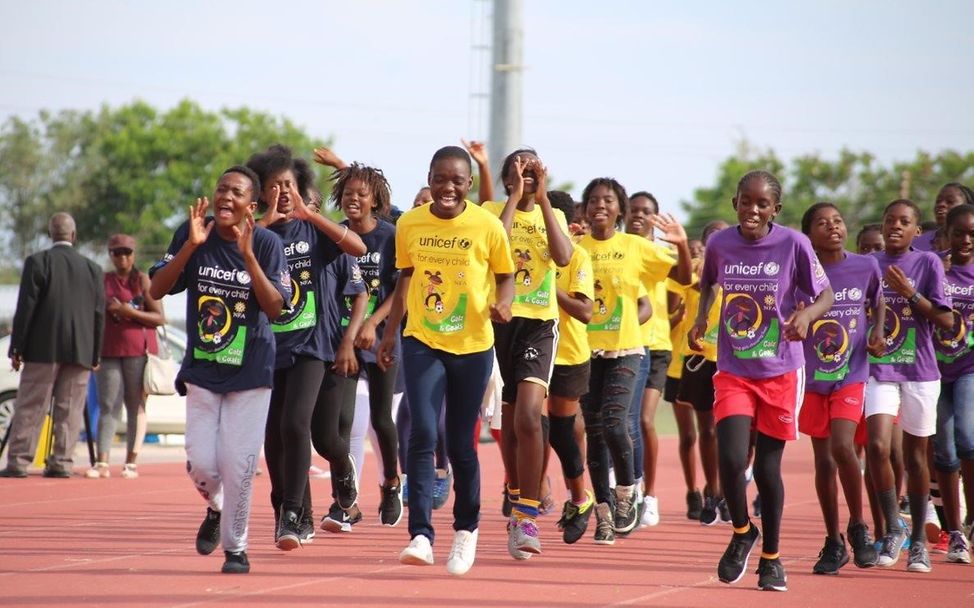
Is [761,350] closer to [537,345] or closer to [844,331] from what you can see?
[844,331]

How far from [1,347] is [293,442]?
1035cm

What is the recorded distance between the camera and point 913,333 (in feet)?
30.5

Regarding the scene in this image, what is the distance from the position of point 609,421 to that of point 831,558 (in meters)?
2.19

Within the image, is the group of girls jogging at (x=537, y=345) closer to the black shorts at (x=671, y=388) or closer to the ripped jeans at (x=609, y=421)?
the ripped jeans at (x=609, y=421)

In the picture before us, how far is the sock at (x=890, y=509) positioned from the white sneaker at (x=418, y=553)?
9.86ft

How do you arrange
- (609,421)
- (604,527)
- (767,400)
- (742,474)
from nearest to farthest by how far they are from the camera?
(742,474), (767,400), (604,527), (609,421)

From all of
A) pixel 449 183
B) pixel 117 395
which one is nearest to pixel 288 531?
pixel 449 183

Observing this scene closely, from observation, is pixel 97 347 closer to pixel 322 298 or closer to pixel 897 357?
pixel 322 298

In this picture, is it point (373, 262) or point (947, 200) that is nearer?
point (373, 262)

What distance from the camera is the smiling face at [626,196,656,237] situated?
11648mm

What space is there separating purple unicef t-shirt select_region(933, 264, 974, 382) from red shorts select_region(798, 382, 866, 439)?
102cm

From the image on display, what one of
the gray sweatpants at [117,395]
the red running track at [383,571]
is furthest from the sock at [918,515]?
the gray sweatpants at [117,395]

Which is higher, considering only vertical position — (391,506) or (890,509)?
(890,509)

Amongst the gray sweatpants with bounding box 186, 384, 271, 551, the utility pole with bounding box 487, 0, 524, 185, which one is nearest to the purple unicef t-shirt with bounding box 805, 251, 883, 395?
the gray sweatpants with bounding box 186, 384, 271, 551
